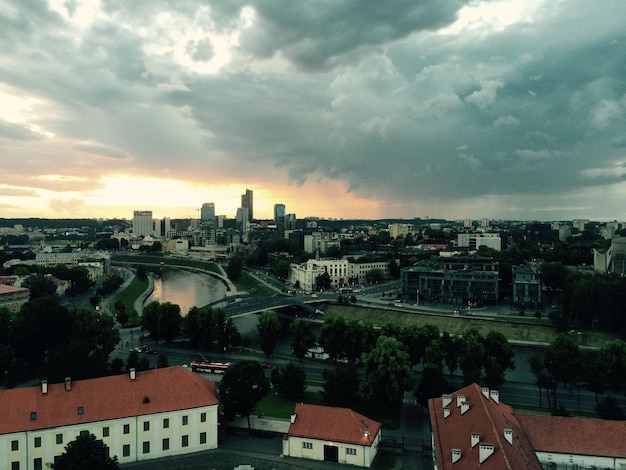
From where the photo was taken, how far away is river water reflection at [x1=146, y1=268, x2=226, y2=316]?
291 ft

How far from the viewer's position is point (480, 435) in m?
19.3

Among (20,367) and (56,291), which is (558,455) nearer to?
(20,367)

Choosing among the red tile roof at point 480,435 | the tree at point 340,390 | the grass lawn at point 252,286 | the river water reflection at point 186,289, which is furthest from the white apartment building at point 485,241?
the red tile roof at point 480,435

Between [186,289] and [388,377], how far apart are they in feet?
265

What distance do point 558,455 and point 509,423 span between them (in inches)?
104

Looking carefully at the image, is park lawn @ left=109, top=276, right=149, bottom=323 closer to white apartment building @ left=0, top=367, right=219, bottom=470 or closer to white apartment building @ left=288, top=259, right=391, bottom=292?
white apartment building @ left=288, top=259, right=391, bottom=292

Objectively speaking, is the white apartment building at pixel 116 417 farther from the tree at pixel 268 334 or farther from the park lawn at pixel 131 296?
Answer: the park lawn at pixel 131 296

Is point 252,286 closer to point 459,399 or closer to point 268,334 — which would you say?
point 268,334

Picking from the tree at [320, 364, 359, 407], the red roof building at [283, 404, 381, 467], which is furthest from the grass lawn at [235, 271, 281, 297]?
the red roof building at [283, 404, 381, 467]

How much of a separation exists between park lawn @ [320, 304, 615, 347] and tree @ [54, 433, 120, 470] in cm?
4244

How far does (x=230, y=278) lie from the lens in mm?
117000

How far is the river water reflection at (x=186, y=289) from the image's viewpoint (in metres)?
88.6

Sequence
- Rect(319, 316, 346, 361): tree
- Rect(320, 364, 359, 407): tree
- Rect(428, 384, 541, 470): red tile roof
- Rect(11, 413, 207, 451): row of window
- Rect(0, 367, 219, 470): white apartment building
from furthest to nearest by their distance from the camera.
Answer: Rect(319, 316, 346, 361): tree, Rect(320, 364, 359, 407): tree, Rect(0, 367, 219, 470): white apartment building, Rect(11, 413, 207, 451): row of window, Rect(428, 384, 541, 470): red tile roof

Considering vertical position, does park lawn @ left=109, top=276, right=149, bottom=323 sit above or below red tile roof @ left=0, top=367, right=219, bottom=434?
below
